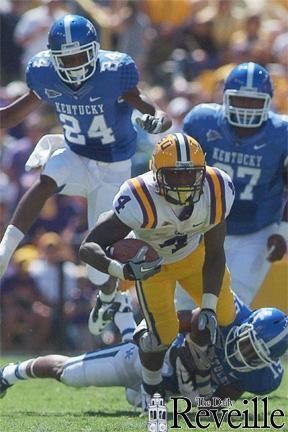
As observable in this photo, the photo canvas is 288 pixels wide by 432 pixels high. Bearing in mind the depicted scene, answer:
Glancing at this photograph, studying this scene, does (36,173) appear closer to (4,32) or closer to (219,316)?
(4,32)

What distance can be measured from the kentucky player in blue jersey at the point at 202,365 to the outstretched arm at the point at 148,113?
3.55 ft

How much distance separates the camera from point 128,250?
17.9ft

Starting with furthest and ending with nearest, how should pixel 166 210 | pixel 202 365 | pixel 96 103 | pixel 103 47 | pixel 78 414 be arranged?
pixel 103 47, pixel 96 103, pixel 78 414, pixel 202 365, pixel 166 210

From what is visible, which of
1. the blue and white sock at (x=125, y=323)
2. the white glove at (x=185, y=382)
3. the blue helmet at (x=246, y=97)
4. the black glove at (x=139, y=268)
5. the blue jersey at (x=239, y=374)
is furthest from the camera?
the blue helmet at (x=246, y=97)

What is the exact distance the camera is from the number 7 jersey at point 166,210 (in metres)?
5.56

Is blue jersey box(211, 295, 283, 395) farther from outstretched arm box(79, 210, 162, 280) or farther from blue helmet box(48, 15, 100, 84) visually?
blue helmet box(48, 15, 100, 84)

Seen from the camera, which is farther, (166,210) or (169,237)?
(169,237)

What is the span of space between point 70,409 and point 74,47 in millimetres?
2115

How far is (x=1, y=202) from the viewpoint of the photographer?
11.1 metres

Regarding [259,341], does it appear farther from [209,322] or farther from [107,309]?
[107,309]
